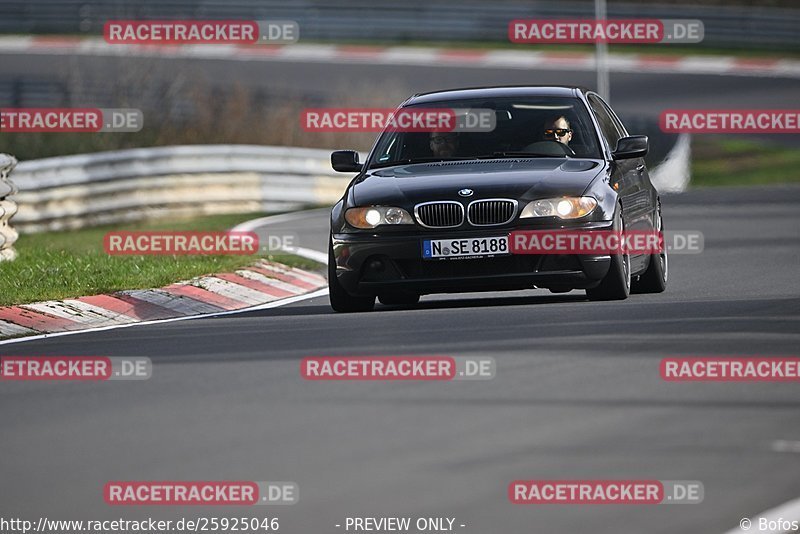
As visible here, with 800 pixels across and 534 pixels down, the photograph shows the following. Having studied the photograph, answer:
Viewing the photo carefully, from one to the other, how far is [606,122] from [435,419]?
6227 millimetres

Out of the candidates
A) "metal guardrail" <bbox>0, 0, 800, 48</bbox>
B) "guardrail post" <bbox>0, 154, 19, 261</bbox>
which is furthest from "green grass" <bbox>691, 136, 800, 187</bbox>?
"guardrail post" <bbox>0, 154, 19, 261</bbox>

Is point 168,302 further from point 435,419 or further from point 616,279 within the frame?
point 435,419

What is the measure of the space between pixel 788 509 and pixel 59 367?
494 cm

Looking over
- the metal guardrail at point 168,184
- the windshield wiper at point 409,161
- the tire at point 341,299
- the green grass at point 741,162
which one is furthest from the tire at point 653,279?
the green grass at point 741,162

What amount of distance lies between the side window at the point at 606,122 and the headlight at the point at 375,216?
1959mm

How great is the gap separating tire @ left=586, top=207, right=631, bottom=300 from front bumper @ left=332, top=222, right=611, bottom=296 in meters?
0.08

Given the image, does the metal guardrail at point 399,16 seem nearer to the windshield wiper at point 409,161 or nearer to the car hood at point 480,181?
the windshield wiper at point 409,161

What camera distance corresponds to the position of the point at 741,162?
106 feet

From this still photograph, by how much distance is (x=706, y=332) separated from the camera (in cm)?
998

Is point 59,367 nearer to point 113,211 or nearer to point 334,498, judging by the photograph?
point 334,498

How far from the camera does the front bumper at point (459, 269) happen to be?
451 inches

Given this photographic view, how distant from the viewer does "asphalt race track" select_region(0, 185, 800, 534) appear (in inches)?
243

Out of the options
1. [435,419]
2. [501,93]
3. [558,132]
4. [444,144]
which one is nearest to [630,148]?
[558,132]

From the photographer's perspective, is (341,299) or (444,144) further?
(444,144)
